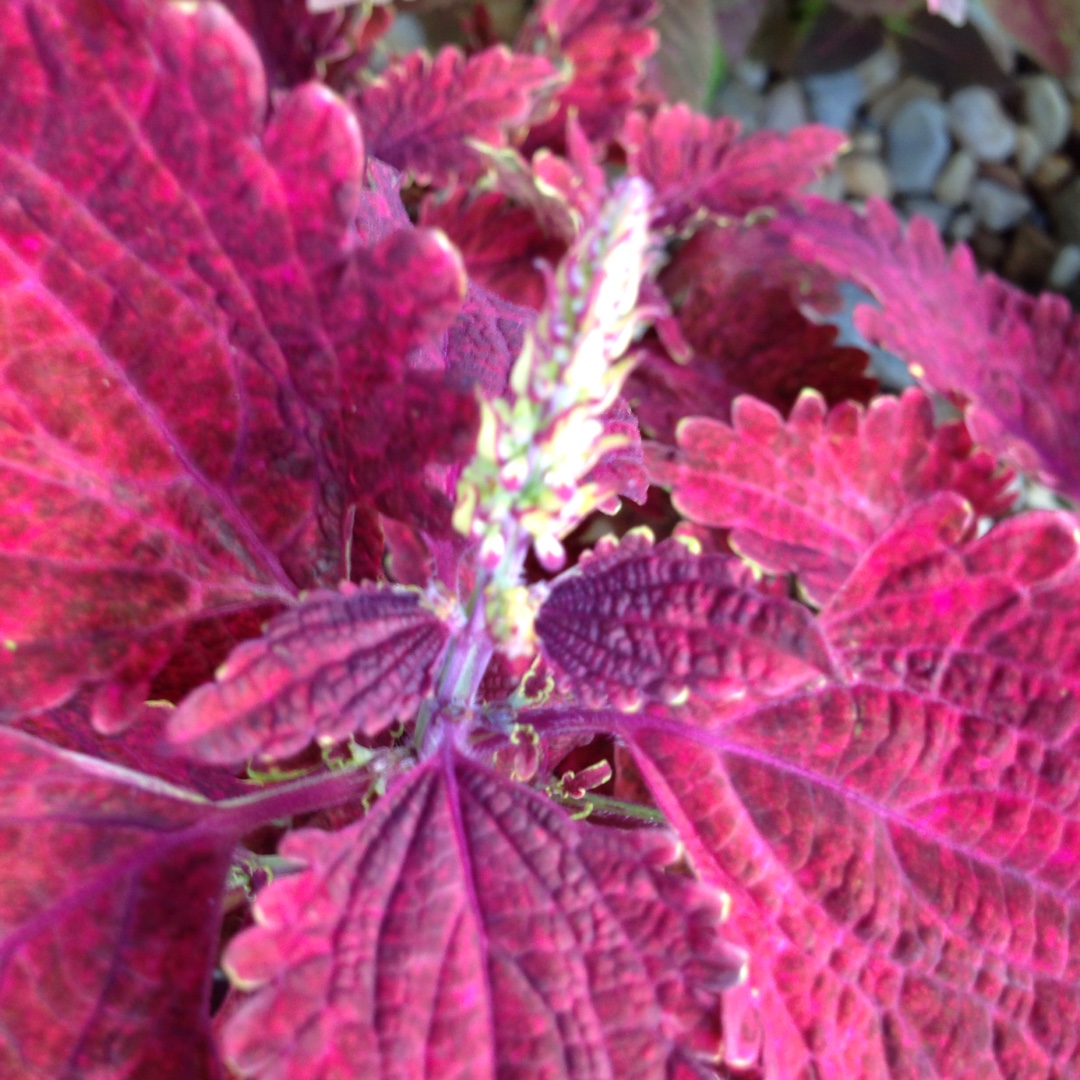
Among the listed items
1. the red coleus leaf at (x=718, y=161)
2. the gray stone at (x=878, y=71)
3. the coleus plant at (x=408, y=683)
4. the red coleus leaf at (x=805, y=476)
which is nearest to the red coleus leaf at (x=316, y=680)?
the coleus plant at (x=408, y=683)

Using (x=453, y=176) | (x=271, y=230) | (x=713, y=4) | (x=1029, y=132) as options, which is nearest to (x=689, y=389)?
(x=453, y=176)

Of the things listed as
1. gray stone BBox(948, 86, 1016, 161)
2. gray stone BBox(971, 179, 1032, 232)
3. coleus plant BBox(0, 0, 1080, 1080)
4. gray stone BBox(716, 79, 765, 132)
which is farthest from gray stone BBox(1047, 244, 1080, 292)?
coleus plant BBox(0, 0, 1080, 1080)

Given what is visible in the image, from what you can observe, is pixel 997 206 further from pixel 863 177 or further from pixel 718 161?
pixel 718 161

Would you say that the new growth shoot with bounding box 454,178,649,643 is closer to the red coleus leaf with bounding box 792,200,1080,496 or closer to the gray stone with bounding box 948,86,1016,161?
the red coleus leaf with bounding box 792,200,1080,496

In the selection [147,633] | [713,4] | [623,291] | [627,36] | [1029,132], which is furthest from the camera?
[1029,132]

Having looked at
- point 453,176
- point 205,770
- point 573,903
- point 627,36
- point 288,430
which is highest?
point 627,36

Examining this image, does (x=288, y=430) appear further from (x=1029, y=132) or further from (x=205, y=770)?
(x=1029, y=132)

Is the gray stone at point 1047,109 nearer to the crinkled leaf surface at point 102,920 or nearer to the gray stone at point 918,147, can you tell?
the gray stone at point 918,147
